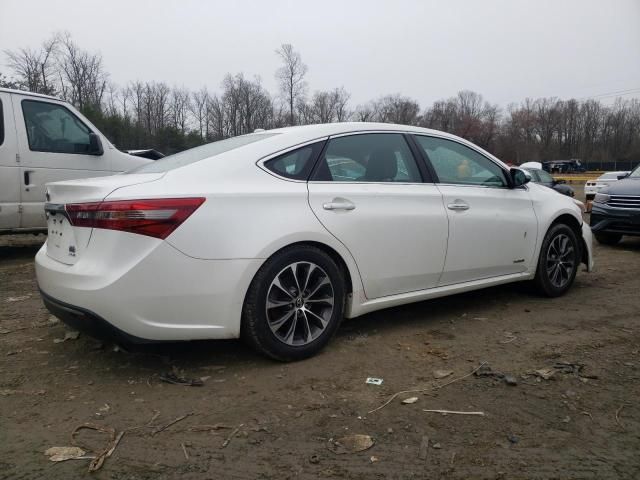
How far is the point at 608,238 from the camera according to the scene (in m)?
8.44

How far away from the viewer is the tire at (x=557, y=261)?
192 inches

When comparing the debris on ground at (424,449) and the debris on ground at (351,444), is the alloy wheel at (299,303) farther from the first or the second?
the debris on ground at (424,449)

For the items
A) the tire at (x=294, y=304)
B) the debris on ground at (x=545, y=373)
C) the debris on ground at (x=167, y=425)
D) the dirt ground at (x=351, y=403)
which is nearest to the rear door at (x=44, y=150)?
the dirt ground at (x=351, y=403)

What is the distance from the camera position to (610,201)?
808 cm

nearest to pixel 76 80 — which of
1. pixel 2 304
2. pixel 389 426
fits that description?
pixel 2 304

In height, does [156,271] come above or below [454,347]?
above

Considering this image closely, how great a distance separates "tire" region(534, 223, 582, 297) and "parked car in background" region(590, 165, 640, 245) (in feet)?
10.4

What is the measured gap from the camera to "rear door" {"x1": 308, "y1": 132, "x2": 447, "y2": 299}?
3.49 m

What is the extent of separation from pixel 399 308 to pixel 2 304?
3.55m

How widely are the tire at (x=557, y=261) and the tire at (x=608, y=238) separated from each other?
3670 mm

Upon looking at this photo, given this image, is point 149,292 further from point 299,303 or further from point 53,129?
point 53,129

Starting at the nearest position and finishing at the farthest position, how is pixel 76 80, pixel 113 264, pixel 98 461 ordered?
pixel 98 461 < pixel 113 264 < pixel 76 80

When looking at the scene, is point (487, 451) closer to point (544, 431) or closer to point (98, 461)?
point (544, 431)

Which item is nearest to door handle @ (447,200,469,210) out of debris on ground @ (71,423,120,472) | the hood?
debris on ground @ (71,423,120,472)
